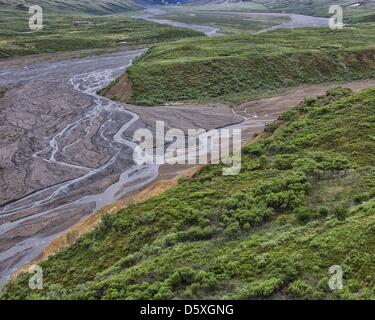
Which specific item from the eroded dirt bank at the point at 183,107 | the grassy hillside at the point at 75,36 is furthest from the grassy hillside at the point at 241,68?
the grassy hillside at the point at 75,36

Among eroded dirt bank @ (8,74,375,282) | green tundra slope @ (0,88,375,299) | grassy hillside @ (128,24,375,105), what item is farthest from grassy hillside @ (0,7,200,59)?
green tundra slope @ (0,88,375,299)

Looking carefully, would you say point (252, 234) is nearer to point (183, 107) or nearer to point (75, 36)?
point (183, 107)

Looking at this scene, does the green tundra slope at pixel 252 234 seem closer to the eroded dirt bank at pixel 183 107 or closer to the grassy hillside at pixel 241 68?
the eroded dirt bank at pixel 183 107

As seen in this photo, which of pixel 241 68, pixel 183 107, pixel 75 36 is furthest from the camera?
pixel 75 36

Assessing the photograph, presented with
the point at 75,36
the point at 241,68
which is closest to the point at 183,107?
the point at 241,68
